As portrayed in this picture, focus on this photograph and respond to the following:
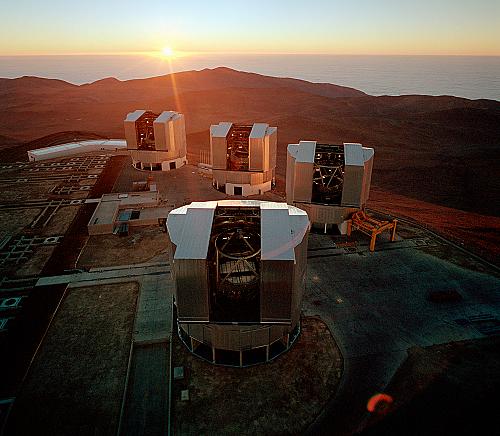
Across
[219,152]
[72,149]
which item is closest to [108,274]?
[219,152]

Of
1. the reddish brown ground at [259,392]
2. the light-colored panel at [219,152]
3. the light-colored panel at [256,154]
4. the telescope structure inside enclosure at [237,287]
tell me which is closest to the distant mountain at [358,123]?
the light-colored panel at [256,154]

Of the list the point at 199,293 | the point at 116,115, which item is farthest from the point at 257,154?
the point at 116,115

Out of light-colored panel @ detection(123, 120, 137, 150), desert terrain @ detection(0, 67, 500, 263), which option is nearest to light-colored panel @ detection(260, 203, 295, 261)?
desert terrain @ detection(0, 67, 500, 263)

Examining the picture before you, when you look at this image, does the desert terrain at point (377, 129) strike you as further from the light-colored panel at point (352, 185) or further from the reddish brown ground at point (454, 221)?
the light-colored panel at point (352, 185)

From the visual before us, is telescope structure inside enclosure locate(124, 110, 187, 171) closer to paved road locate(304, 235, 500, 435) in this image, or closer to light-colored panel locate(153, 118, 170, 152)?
light-colored panel locate(153, 118, 170, 152)

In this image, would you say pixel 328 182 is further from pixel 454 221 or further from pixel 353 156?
pixel 454 221

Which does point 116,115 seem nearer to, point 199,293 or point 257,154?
A: point 257,154
